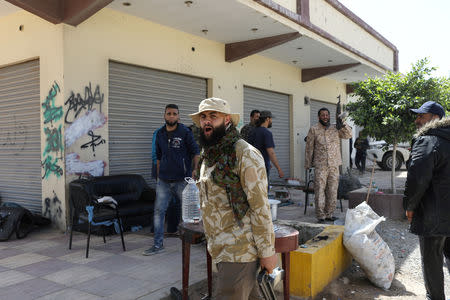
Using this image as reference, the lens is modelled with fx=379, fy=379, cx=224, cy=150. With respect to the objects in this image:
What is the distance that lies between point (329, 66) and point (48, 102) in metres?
9.38

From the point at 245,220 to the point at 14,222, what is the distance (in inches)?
202

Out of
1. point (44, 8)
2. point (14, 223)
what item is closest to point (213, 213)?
point (14, 223)

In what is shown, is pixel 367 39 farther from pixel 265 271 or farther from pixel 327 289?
pixel 265 271

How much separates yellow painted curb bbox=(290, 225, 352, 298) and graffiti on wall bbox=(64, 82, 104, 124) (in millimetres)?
4513

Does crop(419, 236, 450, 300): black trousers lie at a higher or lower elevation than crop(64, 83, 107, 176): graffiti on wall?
lower

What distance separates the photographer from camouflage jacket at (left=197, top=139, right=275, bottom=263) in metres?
2.21

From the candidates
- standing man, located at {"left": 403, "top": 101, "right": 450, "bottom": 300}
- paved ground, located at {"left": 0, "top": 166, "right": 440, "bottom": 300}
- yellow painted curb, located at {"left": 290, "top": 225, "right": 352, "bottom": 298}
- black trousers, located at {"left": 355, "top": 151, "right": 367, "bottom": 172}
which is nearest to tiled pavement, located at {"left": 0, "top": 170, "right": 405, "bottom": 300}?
paved ground, located at {"left": 0, "top": 166, "right": 440, "bottom": 300}

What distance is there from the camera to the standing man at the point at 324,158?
655cm

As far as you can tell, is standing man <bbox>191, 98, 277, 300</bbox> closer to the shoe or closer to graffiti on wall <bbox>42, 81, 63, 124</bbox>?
the shoe

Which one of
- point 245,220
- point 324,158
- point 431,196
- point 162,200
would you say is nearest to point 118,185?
point 162,200

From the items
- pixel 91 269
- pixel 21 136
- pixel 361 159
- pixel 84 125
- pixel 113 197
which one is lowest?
pixel 91 269

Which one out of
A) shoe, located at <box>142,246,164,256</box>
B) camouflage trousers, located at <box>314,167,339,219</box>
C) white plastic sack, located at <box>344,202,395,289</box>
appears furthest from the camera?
camouflage trousers, located at <box>314,167,339,219</box>

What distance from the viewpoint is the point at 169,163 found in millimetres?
5191

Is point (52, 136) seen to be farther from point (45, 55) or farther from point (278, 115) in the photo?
point (278, 115)
